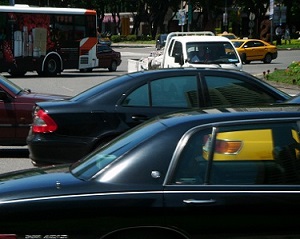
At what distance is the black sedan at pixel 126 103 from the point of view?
9.36 metres

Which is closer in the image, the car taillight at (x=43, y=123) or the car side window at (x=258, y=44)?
the car taillight at (x=43, y=123)

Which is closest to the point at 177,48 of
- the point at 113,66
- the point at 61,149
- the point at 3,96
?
the point at 3,96

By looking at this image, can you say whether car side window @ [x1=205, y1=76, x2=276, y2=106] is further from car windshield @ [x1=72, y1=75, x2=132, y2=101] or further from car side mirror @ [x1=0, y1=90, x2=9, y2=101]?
car side mirror @ [x1=0, y1=90, x2=9, y2=101]

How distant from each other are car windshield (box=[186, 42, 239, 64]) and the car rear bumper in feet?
33.1

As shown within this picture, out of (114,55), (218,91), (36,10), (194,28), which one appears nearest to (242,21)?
(194,28)

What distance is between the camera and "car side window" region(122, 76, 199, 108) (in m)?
9.54

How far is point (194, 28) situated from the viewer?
310ft

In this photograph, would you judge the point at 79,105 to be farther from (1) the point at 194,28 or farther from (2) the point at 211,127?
(1) the point at 194,28

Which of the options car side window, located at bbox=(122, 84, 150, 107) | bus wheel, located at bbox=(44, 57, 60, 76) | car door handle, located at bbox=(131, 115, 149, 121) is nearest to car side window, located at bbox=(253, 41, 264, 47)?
bus wheel, located at bbox=(44, 57, 60, 76)

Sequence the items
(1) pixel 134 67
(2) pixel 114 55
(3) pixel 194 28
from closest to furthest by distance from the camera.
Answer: (1) pixel 134 67, (2) pixel 114 55, (3) pixel 194 28

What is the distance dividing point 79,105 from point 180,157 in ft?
14.8

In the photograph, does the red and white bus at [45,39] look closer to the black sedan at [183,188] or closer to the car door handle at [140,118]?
the car door handle at [140,118]

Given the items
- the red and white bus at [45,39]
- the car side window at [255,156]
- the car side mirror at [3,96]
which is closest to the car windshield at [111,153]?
the car side window at [255,156]

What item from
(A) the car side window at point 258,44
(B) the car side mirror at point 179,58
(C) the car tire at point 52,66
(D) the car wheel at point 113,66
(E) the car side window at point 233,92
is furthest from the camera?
(A) the car side window at point 258,44
